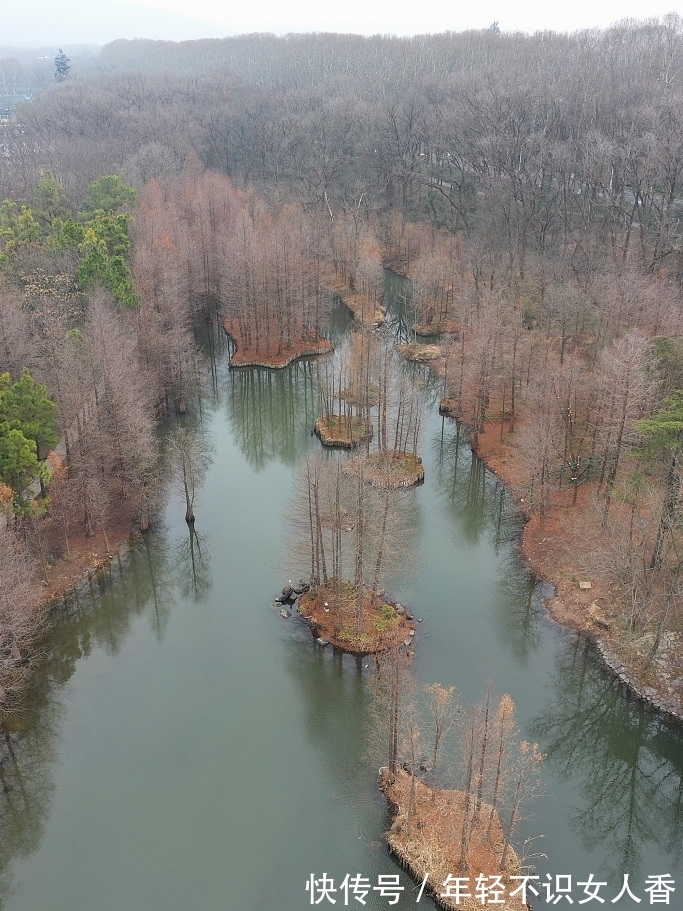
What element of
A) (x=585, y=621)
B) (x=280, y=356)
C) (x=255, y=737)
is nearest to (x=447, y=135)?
(x=280, y=356)

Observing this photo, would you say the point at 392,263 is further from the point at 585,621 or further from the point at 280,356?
the point at 585,621

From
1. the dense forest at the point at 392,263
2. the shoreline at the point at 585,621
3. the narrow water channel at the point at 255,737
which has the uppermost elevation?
the dense forest at the point at 392,263

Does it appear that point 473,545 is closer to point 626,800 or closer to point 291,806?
point 626,800

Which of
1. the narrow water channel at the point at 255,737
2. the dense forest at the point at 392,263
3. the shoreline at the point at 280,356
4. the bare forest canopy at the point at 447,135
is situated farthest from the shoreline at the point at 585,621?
the bare forest canopy at the point at 447,135

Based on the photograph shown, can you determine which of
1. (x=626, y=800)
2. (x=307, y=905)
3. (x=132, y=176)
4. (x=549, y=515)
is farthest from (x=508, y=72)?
(x=307, y=905)

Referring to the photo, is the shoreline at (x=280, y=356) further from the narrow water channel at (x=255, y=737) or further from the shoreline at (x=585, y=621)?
the shoreline at (x=585, y=621)
